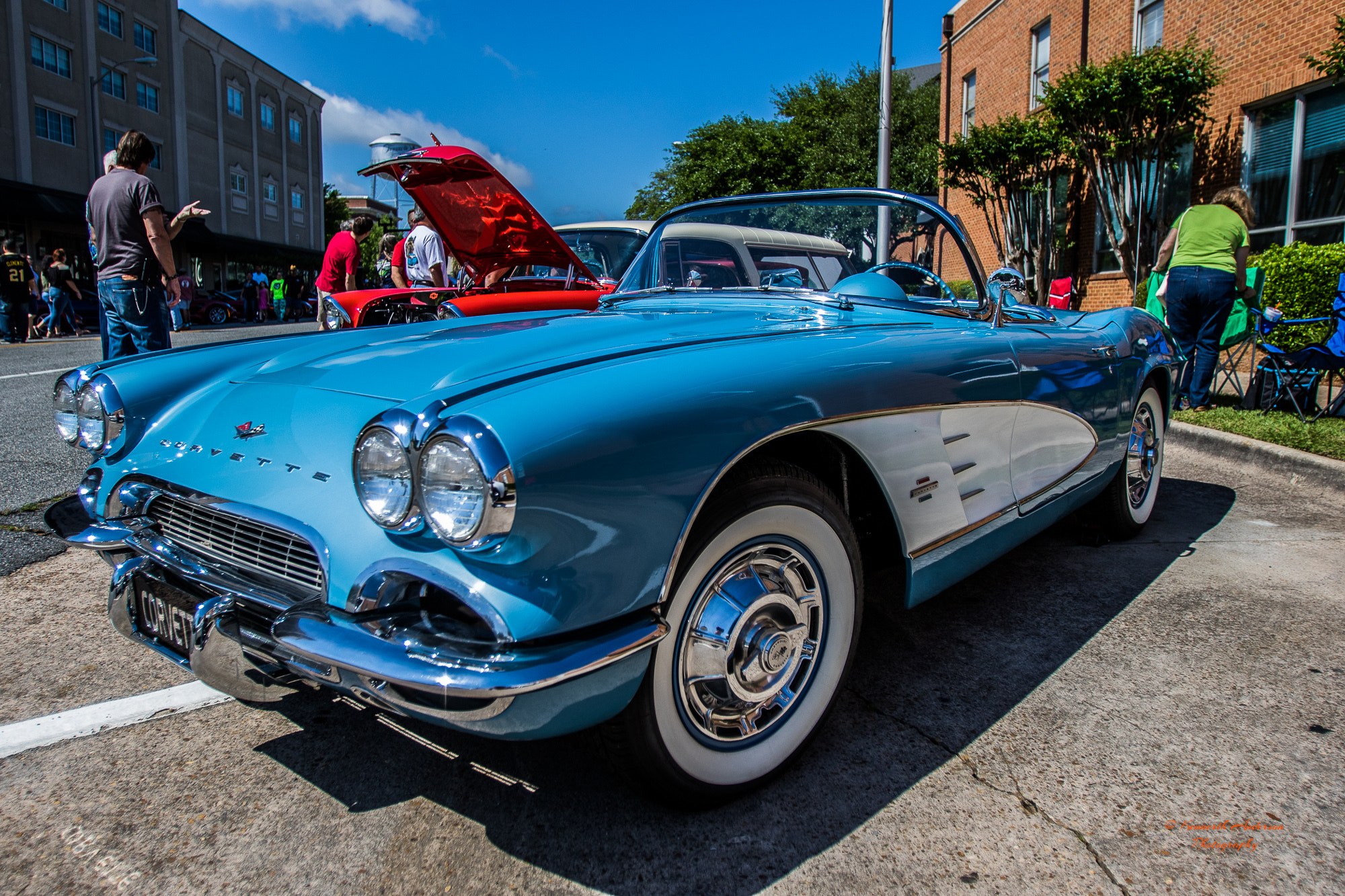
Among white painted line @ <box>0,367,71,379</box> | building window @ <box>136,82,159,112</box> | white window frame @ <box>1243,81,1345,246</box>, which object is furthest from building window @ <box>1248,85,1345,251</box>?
building window @ <box>136,82,159,112</box>

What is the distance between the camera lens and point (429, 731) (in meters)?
1.76

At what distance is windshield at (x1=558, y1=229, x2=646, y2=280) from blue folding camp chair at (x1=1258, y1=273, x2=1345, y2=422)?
14.9ft

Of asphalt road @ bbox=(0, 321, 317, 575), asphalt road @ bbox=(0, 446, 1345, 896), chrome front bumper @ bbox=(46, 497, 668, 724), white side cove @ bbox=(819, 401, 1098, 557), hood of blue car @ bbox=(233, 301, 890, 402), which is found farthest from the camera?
asphalt road @ bbox=(0, 321, 317, 575)

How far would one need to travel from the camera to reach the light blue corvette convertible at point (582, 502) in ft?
4.30

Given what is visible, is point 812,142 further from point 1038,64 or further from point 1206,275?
point 1206,275

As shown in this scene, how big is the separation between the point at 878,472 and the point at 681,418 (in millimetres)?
603

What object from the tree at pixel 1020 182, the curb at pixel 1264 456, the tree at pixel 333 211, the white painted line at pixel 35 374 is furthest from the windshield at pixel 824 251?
the tree at pixel 333 211

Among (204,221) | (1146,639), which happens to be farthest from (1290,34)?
(204,221)

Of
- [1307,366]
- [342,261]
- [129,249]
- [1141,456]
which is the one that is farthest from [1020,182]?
[129,249]

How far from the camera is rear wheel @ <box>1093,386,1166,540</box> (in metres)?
3.38

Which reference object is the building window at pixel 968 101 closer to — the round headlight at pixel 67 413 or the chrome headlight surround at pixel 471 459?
the round headlight at pixel 67 413

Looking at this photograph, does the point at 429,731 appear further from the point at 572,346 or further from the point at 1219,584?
the point at 1219,584

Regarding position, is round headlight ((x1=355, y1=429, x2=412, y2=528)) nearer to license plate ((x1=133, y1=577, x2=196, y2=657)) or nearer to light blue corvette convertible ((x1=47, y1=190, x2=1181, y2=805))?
light blue corvette convertible ((x1=47, y1=190, x2=1181, y2=805))

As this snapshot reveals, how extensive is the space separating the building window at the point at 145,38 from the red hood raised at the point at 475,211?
98.2 feet
